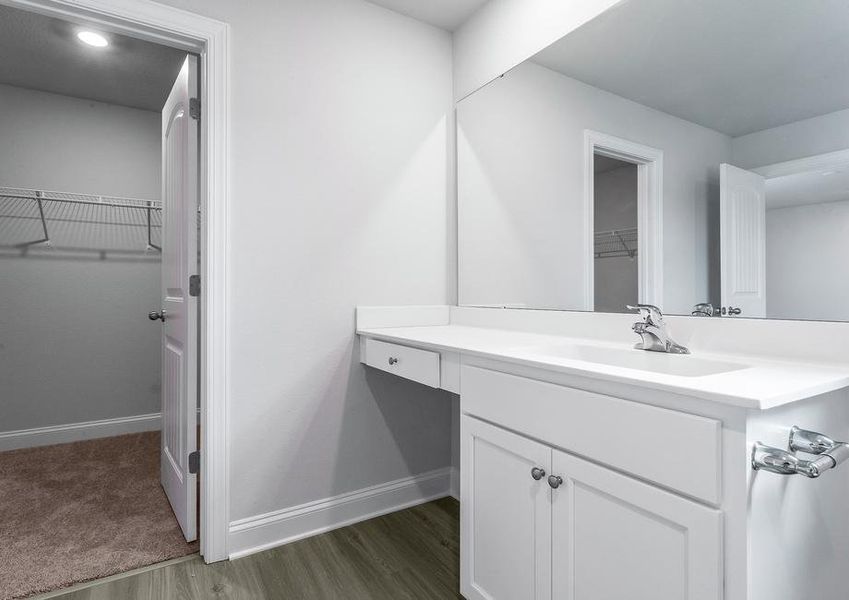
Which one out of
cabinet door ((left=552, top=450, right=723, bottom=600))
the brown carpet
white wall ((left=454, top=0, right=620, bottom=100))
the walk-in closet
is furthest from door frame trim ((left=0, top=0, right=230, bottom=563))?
cabinet door ((left=552, top=450, right=723, bottom=600))

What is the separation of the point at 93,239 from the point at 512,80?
2.88 metres

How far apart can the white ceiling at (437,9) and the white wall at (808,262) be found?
1.56m

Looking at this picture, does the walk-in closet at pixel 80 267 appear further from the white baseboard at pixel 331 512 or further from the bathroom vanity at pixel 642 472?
the bathroom vanity at pixel 642 472

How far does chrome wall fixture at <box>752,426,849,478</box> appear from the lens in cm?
77

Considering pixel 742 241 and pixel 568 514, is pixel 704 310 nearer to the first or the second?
pixel 742 241

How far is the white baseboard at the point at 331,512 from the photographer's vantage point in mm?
1772

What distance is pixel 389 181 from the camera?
2092mm

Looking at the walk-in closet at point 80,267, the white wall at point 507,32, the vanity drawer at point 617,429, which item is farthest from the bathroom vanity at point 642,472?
the walk-in closet at point 80,267

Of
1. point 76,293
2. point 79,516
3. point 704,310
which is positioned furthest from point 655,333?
point 76,293

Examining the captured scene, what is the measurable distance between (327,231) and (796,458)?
5.39ft

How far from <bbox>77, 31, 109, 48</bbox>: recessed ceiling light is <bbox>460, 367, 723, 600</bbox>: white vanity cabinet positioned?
2.46 m

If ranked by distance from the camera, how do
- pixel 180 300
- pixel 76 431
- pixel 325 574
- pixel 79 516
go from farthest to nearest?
pixel 76 431, pixel 79 516, pixel 180 300, pixel 325 574

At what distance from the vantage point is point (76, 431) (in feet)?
10.1

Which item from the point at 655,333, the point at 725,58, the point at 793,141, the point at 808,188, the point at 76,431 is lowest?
the point at 76,431
